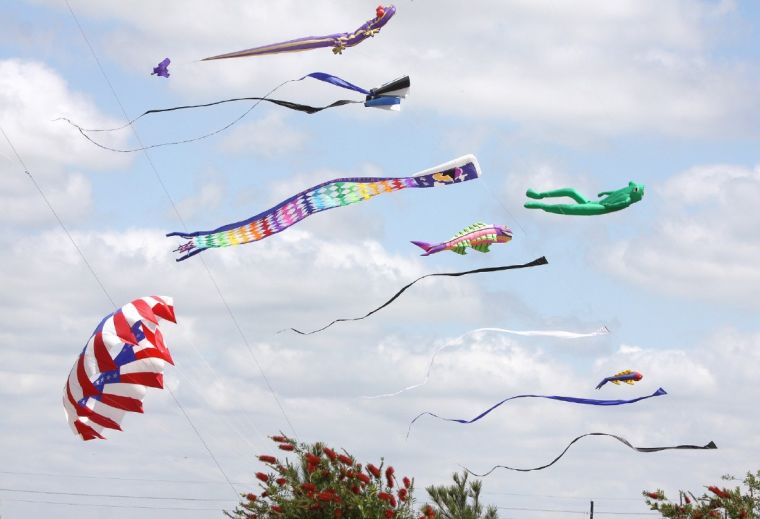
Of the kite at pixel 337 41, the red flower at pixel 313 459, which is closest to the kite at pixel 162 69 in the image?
the kite at pixel 337 41

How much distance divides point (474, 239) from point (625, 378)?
5.76 m

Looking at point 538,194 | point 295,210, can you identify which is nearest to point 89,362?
point 295,210

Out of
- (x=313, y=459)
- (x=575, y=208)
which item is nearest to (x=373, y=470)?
(x=313, y=459)

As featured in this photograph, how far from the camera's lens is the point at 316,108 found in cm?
3209

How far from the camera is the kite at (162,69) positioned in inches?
1353

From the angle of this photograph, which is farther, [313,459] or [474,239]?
[474,239]

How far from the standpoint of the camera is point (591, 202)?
35.0 m

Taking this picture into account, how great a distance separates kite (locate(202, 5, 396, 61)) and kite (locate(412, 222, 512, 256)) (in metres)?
6.49

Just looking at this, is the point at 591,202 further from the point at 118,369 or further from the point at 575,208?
the point at 118,369

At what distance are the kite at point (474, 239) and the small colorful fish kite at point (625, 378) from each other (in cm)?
488

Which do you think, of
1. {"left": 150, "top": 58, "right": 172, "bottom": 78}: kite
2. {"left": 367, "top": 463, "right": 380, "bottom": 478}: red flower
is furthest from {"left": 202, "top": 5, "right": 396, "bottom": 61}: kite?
{"left": 367, "top": 463, "right": 380, "bottom": 478}: red flower

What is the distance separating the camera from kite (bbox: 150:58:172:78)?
3438 cm

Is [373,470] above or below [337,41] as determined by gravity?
below

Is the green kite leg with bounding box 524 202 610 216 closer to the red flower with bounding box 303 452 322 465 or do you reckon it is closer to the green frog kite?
the green frog kite
